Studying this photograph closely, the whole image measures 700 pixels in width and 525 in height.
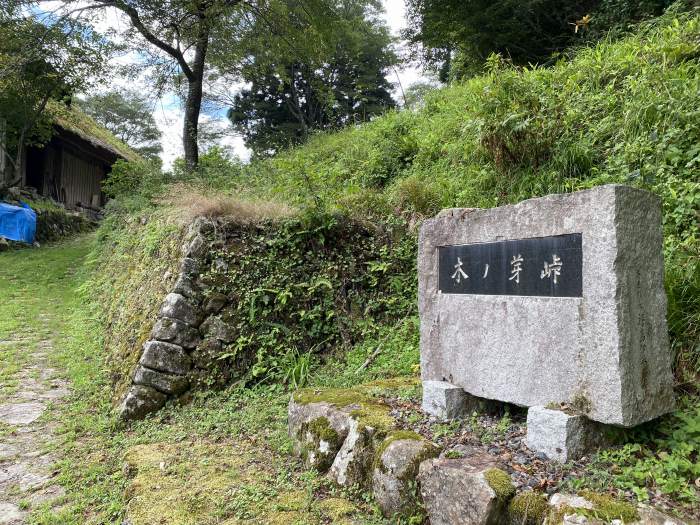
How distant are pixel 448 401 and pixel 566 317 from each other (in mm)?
996

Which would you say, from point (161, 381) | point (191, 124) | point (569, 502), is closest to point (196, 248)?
point (161, 381)

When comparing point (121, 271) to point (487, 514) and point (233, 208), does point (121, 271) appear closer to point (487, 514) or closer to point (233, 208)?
point (233, 208)

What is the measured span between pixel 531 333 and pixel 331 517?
5.13 feet

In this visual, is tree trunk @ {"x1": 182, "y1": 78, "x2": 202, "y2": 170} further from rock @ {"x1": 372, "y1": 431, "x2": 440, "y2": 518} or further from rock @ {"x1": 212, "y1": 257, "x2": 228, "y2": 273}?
rock @ {"x1": 372, "y1": 431, "x2": 440, "y2": 518}

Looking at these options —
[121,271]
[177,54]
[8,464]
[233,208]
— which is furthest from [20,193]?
[8,464]

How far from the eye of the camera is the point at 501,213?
290cm

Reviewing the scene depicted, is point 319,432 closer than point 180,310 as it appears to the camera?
Yes

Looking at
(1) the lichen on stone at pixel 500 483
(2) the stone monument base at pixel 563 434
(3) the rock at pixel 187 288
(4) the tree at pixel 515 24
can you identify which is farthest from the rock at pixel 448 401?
(4) the tree at pixel 515 24

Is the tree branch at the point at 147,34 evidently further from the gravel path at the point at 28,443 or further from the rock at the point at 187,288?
the rock at the point at 187,288

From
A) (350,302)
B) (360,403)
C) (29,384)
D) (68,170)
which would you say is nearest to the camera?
(360,403)

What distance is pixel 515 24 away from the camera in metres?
9.80

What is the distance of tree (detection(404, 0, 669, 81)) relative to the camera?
29.9 ft

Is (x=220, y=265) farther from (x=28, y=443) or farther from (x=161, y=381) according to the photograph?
(x=28, y=443)

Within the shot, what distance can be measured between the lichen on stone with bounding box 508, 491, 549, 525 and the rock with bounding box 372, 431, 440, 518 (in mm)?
555
